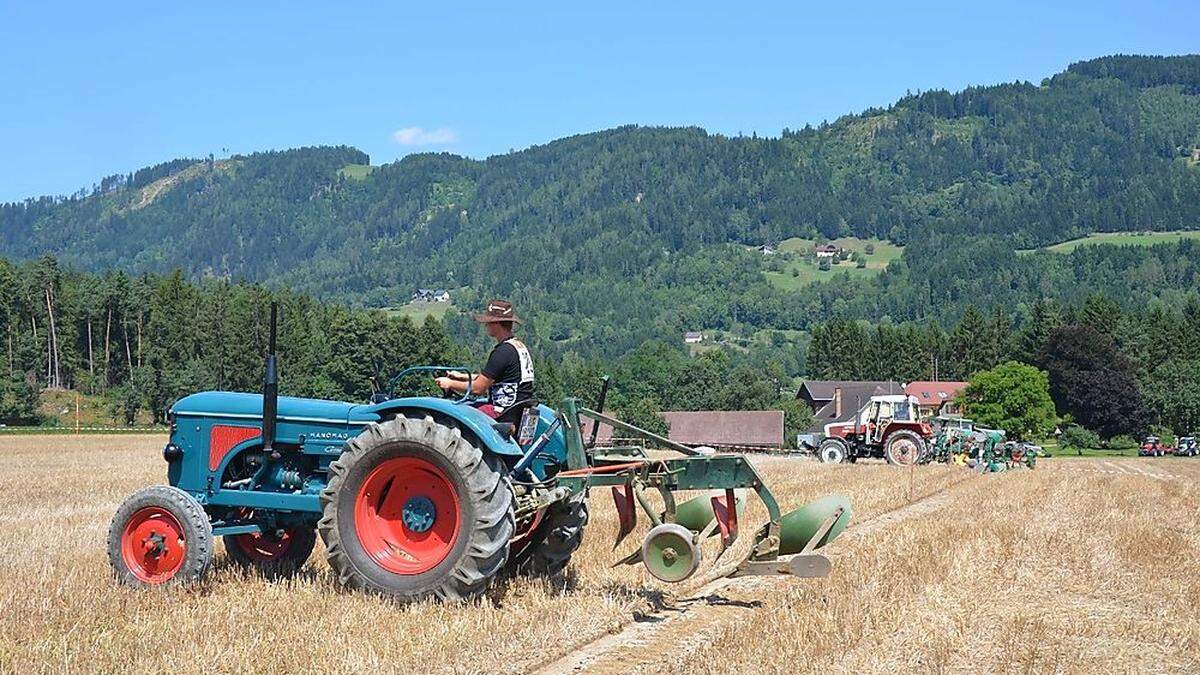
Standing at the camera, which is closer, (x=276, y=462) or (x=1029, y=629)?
(x=1029, y=629)

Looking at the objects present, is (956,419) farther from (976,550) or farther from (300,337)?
(300,337)

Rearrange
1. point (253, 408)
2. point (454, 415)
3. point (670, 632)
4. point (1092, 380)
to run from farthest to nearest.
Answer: point (1092, 380)
point (253, 408)
point (454, 415)
point (670, 632)

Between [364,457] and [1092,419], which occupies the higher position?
[364,457]

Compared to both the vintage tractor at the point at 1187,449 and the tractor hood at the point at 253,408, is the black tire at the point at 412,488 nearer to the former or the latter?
the tractor hood at the point at 253,408

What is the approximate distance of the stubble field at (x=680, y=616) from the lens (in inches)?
258

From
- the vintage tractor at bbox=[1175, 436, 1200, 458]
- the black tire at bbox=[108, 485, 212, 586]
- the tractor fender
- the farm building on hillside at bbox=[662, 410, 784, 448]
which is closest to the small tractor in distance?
the vintage tractor at bbox=[1175, 436, 1200, 458]

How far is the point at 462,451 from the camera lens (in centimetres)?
820

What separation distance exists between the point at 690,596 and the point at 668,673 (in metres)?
2.67

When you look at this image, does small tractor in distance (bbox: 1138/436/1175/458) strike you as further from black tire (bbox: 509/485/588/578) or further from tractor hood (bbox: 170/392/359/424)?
tractor hood (bbox: 170/392/359/424)

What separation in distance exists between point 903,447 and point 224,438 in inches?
1163

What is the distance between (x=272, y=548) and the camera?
10023mm

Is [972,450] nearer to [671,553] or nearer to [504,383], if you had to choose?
[504,383]

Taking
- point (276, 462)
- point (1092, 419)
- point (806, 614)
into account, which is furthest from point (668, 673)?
point (1092, 419)

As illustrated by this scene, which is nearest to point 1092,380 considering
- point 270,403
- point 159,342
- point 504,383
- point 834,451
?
point 834,451
